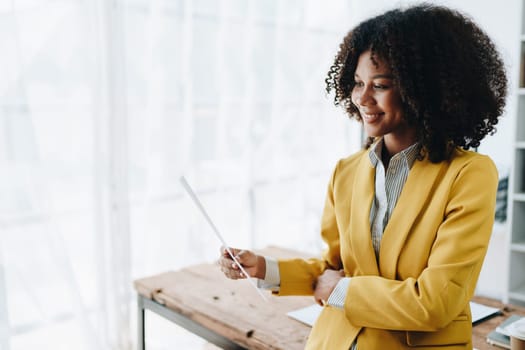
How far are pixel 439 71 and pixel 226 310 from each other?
97 cm

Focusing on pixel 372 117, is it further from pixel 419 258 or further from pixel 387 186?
pixel 419 258

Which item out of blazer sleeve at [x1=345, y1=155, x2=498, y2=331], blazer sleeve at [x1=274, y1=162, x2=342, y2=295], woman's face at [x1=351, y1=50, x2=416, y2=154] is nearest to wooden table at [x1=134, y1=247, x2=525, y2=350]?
blazer sleeve at [x1=274, y1=162, x2=342, y2=295]

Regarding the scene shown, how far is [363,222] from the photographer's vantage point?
1.16m

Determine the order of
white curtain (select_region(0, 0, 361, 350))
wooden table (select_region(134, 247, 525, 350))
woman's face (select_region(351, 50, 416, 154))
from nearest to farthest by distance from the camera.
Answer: woman's face (select_region(351, 50, 416, 154)) → wooden table (select_region(134, 247, 525, 350)) → white curtain (select_region(0, 0, 361, 350))

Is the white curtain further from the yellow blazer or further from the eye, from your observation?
the eye

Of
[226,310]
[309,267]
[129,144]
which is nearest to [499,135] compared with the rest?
[129,144]

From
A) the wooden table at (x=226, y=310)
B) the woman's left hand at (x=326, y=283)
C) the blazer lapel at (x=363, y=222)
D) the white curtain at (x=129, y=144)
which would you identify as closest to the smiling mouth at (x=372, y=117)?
the blazer lapel at (x=363, y=222)

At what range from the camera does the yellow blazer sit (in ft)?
3.40

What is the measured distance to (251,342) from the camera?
1494 mm

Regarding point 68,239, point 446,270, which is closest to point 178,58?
point 68,239

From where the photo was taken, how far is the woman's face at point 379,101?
114cm

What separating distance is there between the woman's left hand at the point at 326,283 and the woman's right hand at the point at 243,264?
0.47 ft

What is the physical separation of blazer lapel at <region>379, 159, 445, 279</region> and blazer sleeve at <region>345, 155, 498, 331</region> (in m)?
0.03

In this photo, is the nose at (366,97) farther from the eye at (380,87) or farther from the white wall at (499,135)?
the white wall at (499,135)
